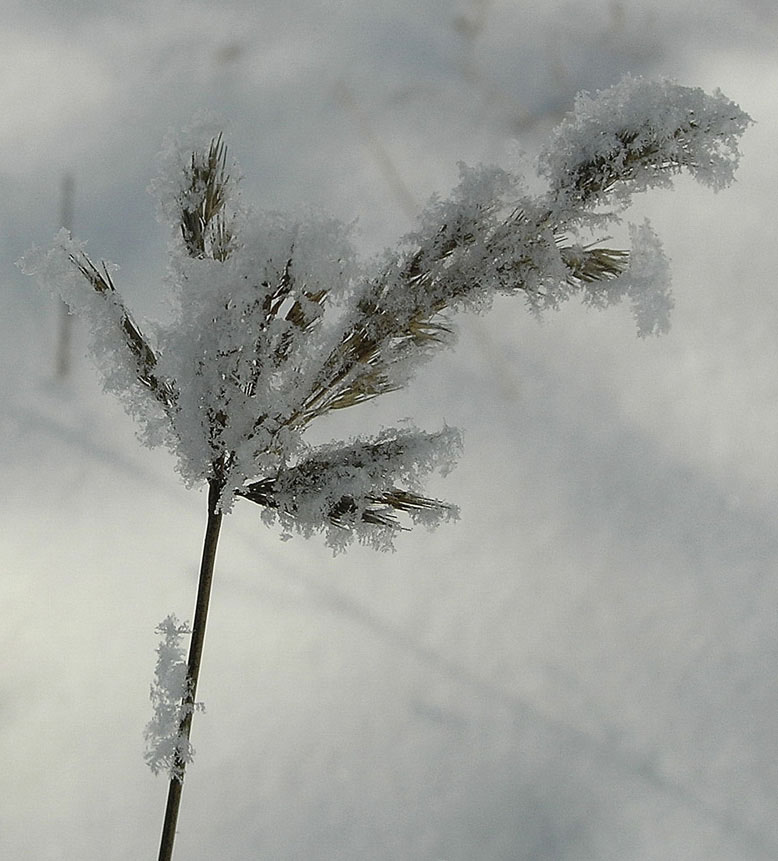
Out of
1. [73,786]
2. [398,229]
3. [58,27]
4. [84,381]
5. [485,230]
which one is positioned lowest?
[73,786]

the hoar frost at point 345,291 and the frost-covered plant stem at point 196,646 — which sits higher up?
the hoar frost at point 345,291

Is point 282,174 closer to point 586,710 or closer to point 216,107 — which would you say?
point 216,107

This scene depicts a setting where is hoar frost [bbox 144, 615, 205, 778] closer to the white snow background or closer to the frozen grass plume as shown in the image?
the frozen grass plume

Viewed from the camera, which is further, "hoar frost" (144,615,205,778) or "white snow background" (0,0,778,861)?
"white snow background" (0,0,778,861)

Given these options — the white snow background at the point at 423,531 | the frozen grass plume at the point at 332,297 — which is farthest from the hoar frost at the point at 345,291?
the white snow background at the point at 423,531

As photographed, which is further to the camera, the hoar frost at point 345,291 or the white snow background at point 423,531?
the white snow background at point 423,531

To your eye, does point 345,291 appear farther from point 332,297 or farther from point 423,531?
point 423,531

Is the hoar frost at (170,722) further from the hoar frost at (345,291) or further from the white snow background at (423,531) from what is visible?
the white snow background at (423,531)

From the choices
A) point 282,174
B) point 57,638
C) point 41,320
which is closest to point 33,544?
point 57,638

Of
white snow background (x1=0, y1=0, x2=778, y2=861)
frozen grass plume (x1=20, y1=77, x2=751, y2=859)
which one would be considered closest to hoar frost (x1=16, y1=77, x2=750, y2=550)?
frozen grass plume (x1=20, y1=77, x2=751, y2=859)
